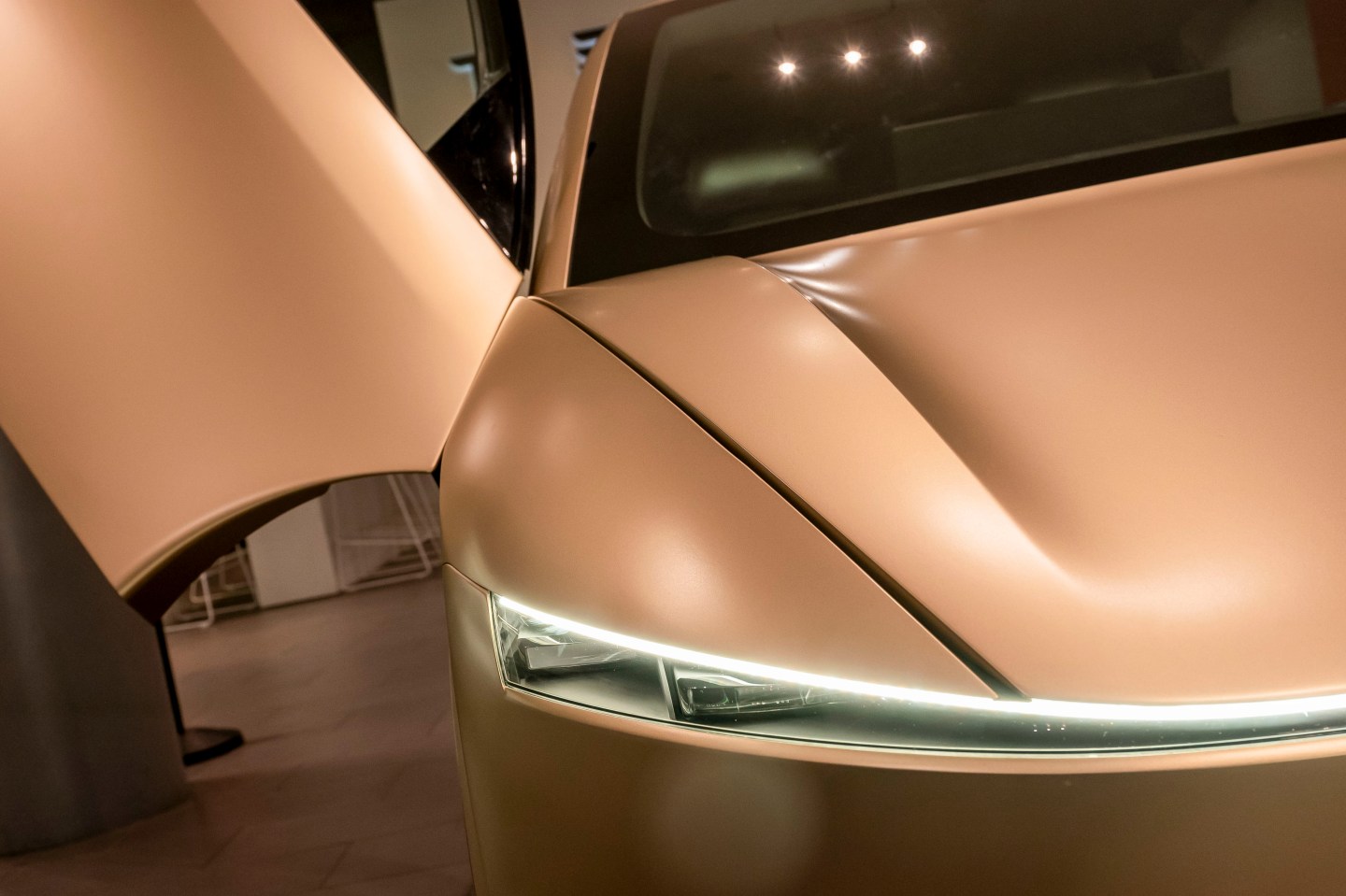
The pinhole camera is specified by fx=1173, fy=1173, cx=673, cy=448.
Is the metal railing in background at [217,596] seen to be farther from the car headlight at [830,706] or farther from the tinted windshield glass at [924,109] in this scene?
the car headlight at [830,706]

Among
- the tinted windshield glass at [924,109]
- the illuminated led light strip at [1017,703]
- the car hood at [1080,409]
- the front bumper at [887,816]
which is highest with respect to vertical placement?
the tinted windshield glass at [924,109]

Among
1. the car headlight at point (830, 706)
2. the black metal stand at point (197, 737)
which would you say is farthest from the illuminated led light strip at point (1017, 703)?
the black metal stand at point (197, 737)

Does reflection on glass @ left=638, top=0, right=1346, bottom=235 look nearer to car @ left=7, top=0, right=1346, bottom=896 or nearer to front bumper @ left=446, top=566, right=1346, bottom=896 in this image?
car @ left=7, top=0, right=1346, bottom=896

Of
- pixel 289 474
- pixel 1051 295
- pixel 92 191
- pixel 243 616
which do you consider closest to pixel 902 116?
pixel 1051 295

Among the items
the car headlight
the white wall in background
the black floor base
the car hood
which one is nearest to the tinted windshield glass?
the car hood

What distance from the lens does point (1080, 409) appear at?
0.78 m

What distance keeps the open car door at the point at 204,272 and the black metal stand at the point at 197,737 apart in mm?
1860

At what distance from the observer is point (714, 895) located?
2.18 ft

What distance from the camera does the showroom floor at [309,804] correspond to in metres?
2.12

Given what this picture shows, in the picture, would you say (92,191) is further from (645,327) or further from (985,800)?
(985,800)

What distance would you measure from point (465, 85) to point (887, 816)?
140cm

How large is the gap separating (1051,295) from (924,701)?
378 millimetres

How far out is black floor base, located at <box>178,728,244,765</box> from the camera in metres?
3.09

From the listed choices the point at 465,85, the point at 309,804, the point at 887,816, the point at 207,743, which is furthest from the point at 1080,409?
the point at 207,743
